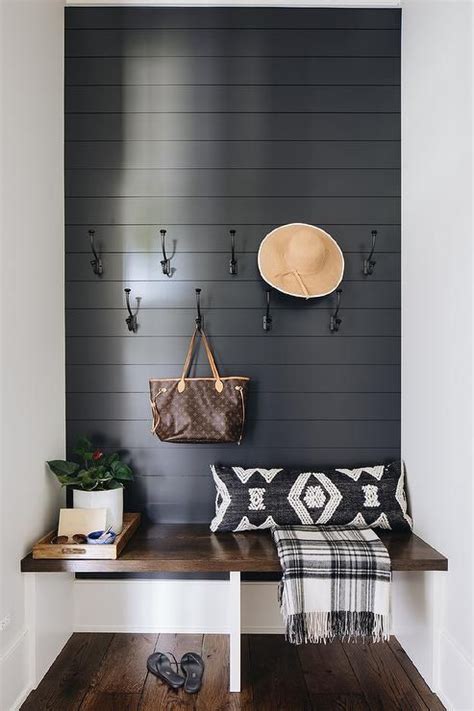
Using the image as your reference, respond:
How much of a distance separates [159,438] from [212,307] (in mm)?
617

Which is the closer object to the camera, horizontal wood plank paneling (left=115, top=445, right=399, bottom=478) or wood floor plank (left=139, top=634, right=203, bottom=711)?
wood floor plank (left=139, top=634, right=203, bottom=711)

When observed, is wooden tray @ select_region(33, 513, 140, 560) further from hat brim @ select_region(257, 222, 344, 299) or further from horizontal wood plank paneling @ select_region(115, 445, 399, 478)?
hat brim @ select_region(257, 222, 344, 299)

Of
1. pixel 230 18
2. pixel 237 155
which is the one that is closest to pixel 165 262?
pixel 237 155

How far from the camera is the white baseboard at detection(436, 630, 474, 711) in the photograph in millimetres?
1884

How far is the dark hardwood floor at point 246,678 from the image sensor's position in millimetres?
2012

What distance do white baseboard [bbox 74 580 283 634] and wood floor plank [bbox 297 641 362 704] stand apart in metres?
0.21

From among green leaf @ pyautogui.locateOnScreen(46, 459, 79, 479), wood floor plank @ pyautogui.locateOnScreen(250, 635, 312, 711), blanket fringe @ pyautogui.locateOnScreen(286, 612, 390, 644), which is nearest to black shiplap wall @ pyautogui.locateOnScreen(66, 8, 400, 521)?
green leaf @ pyautogui.locateOnScreen(46, 459, 79, 479)

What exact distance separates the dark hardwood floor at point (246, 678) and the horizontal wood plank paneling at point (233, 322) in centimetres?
130

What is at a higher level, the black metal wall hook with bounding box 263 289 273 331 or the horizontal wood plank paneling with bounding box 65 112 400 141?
the horizontal wood plank paneling with bounding box 65 112 400 141

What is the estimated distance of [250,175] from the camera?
2604 millimetres

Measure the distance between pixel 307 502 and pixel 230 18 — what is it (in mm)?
2138

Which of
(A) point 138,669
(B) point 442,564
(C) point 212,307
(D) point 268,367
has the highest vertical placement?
(C) point 212,307

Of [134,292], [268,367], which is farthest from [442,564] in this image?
[134,292]

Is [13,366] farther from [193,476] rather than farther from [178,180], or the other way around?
[178,180]
